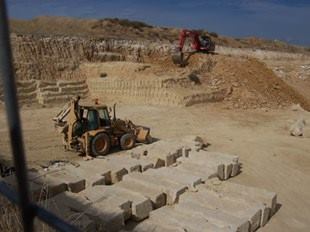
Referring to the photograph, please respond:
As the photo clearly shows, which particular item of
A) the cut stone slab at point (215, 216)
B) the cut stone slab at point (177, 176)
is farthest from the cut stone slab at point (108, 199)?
the cut stone slab at point (177, 176)

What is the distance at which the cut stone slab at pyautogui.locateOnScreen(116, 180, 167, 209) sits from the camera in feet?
24.5

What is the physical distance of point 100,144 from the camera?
427 inches

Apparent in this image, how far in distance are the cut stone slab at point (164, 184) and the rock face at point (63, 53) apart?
11.6 metres

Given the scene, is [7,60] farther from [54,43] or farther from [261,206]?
[54,43]

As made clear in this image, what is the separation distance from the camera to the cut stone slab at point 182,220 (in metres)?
6.39

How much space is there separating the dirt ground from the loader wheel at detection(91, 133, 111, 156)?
76 cm

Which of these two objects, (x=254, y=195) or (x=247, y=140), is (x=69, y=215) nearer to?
(x=254, y=195)

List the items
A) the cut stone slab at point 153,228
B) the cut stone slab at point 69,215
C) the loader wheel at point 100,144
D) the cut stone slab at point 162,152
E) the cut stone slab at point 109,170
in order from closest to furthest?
the cut stone slab at point 69,215
the cut stone slab at point 153,228
the cut stone slab at point 109,170
the cut stone slab at point 162,152
the loader wheel at point 100,144

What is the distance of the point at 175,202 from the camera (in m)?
7.58

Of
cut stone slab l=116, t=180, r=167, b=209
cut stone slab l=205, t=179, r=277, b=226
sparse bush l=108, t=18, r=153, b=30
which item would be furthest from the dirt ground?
sparse bush l=108, t=18, r=153, b=30

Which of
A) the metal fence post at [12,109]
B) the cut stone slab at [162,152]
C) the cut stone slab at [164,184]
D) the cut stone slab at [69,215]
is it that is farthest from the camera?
the cut stone slab at [162,152]

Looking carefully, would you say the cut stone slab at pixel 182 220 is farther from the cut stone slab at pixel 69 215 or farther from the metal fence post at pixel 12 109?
the metal fence post at pixel 12 109

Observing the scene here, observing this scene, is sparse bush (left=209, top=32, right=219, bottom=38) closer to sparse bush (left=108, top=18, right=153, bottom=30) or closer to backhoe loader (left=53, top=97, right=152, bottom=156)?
sparse bush (left=108, top=18, right=153, bottom=30)

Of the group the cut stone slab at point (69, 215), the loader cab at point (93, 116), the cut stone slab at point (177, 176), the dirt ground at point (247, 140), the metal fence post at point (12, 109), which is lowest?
the dirt ground at point (247, 140)
